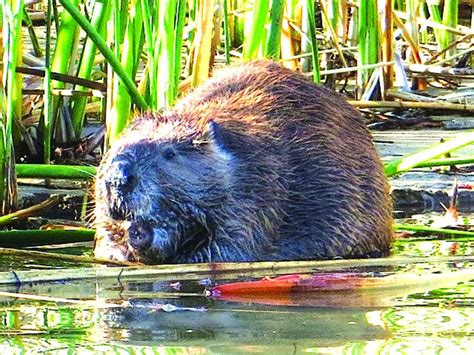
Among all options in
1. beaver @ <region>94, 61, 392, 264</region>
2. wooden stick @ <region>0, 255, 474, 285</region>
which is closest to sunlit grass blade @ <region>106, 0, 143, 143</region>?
beaver @ <region>94, 61, 392, 264</region>

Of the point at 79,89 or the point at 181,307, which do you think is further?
the point at 79,89

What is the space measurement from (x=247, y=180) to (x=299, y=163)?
233mm

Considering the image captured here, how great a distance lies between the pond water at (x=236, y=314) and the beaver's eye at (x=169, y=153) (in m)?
0.42

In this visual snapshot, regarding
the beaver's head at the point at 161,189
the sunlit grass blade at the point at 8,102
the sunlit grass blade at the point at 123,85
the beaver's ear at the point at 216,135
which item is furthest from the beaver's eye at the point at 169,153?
the sunlit grass blade at the point at 123,85

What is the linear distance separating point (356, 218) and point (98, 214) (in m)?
0.79

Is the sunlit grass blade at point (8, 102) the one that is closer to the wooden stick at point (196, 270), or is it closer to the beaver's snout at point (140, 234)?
the beaver's snout at point (140, 234)

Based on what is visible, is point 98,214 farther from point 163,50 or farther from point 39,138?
point 39,138

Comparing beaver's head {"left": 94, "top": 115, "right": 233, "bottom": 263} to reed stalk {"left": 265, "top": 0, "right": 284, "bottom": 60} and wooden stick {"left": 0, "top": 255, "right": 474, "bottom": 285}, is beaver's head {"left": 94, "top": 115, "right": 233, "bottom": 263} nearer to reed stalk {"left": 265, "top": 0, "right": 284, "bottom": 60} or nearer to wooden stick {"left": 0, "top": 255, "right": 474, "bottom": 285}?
wooden stick {"left": 0, "top": 255, "right": 474, "bottom": 285}

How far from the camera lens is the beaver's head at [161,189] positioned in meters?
3.05

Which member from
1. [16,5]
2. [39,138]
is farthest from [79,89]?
[16,5]

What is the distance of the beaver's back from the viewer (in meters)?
3.34

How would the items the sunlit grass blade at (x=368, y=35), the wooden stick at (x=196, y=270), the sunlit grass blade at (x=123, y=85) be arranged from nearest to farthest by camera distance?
the wooden stick at (x=196, y=270)
the sunlit grass blade at (x=123, y=85)
the sunlit grass blade at (x=368, y=35)

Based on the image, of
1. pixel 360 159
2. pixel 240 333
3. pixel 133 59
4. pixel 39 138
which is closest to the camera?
pixel 240 333

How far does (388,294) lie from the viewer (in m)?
2.57
